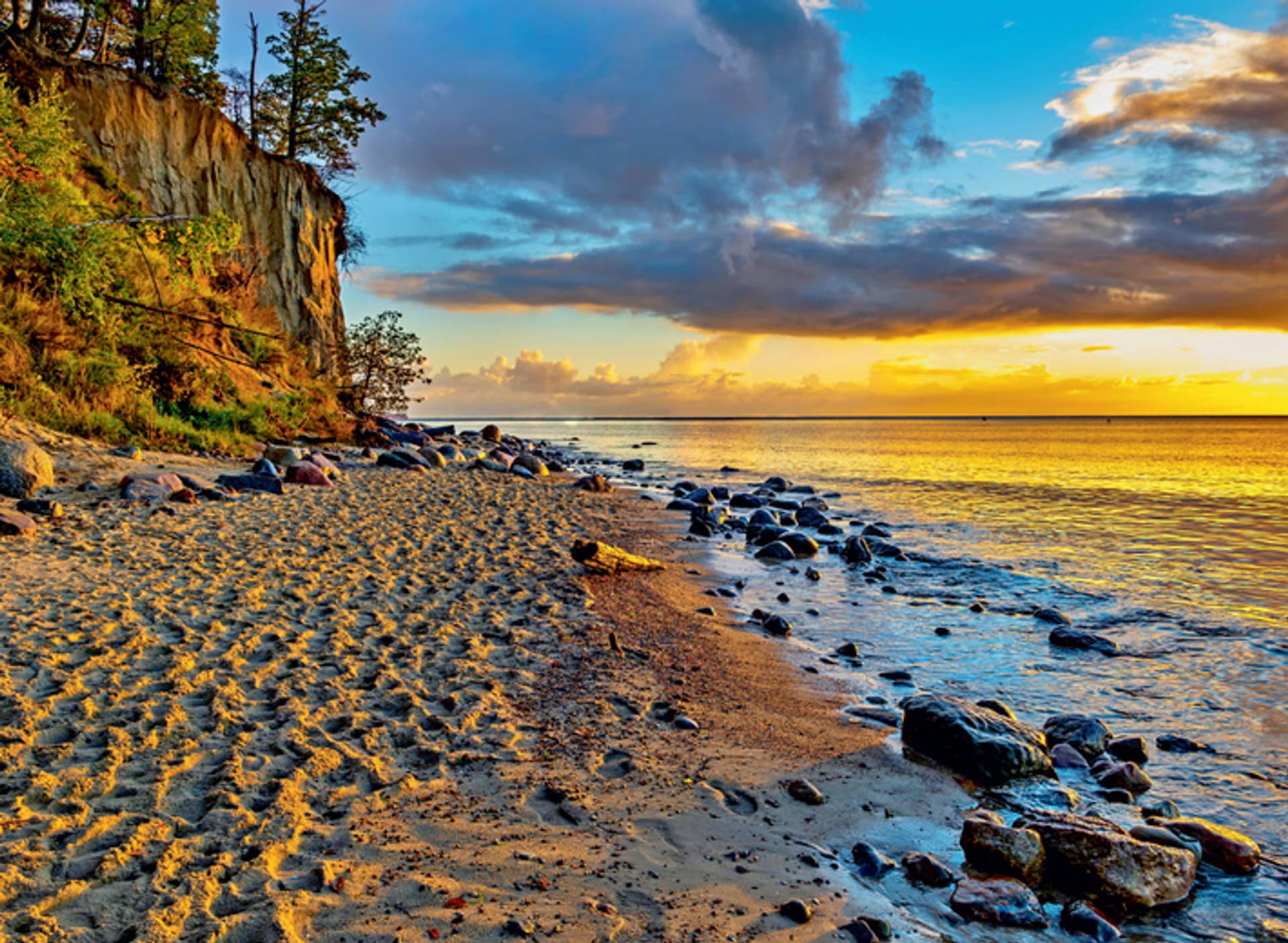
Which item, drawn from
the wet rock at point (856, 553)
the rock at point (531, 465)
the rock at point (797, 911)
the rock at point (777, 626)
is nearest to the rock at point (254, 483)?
the rock at point (777, 626)

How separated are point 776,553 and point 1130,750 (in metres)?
8.20

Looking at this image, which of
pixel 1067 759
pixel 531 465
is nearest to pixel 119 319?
pixel 531 465

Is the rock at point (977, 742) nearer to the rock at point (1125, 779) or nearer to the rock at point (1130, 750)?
the rock at point (1125, 779)

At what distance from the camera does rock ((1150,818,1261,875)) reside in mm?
4051

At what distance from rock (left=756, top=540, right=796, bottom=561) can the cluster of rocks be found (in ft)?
27.1

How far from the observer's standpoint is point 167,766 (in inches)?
154

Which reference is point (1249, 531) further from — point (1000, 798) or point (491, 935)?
point (491, 935)

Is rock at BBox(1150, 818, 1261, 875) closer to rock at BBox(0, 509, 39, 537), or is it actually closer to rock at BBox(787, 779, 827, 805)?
rock at BBox(787, 779, 827, 805)

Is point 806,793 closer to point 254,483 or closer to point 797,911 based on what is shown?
point 797,911

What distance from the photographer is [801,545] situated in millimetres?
14250

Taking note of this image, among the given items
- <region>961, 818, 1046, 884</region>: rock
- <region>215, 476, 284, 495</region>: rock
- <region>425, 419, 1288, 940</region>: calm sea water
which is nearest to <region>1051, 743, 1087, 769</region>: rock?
<region>425, 419, 1288, 940</region>: calm sea water

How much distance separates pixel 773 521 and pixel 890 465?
2582 centimetres

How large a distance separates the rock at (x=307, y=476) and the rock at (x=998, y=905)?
1324 cm

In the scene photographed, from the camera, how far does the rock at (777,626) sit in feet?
27.9
